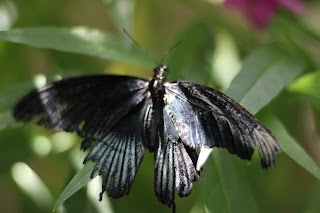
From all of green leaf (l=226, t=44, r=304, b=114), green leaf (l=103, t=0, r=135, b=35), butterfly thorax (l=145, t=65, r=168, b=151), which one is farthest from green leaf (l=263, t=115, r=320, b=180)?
green leaf (l=103, t=0, r=135, b=35)

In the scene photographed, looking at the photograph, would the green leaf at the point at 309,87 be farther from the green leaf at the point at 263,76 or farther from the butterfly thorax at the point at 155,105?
the butterfly thorax at the point at 155,105

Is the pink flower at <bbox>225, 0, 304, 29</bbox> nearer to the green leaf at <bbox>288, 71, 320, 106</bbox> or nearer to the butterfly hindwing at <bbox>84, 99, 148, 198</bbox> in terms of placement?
the green leaf at <bbox>288, 71, 320, 106</bbox>

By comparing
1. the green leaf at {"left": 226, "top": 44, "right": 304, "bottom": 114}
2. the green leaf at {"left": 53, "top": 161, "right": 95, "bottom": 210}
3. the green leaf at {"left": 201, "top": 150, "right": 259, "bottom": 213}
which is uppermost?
the green leaf at {"left": 226, "top": 44, "right": 304, "bottom": 114}

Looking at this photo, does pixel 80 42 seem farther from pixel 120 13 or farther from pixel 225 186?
pixel 225 186

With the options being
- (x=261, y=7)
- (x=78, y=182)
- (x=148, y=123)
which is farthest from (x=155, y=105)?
(x=261, y=7)

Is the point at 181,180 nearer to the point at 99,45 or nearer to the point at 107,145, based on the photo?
the point at 107,145

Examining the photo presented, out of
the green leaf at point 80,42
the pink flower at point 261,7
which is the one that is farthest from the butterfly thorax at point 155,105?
the pink flower at point 261,7
